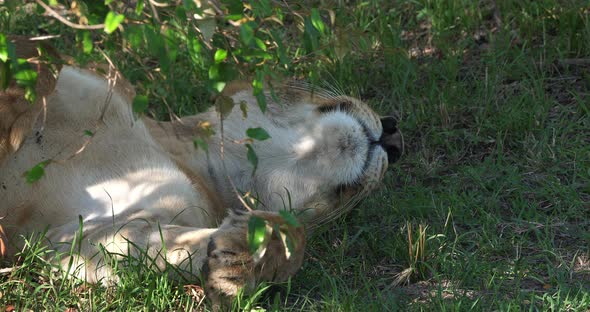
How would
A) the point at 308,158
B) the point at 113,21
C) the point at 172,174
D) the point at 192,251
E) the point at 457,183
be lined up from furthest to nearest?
the point at 457,183 → the point at 308,158 → the point at 172,174 → the point at 192,251 → the point at 113,21

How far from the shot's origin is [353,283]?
375 centimetres

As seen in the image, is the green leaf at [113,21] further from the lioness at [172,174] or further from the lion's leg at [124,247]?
the lion's leg at [124,247]

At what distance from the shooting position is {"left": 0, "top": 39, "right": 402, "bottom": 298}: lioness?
3.43 meters

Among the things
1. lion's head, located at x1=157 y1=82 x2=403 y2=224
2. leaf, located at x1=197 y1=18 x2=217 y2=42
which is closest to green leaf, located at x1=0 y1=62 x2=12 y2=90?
leaf, located at x1=197 y1=18 x2=217 y2=42

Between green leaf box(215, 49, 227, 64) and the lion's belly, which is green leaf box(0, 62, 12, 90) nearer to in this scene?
green leaf box(215, 49, 227, 64)

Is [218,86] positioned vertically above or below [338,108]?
above

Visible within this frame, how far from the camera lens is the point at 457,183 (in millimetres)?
4668

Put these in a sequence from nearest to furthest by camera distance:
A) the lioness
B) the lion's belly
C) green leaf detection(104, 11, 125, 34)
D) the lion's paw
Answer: green leaf detection(104, 11, 125, 34) < the lion's paw < the lioness < the lion's belly

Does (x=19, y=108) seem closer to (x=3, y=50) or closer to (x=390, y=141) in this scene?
(x=3, y=50)

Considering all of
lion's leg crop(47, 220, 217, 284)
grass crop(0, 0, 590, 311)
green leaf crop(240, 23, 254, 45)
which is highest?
green leaf crop(240, 23, 254, 45)

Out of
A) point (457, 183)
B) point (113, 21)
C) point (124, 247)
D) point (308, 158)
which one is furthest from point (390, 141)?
point (113, 21)

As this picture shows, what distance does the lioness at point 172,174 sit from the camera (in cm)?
343

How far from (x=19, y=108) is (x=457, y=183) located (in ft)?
6.76

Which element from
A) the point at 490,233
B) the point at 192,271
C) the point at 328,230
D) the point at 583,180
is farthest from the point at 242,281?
the point at 583,180
